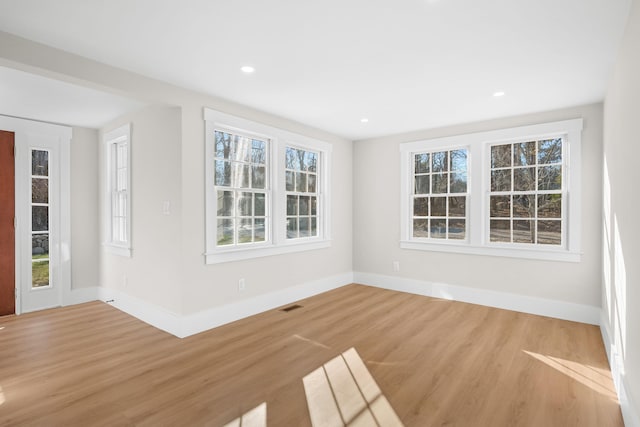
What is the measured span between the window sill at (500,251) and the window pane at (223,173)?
2.93 m

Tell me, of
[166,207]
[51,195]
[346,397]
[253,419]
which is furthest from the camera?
[51,195]

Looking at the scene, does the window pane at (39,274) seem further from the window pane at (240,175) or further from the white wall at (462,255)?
the white wall at (462,255)

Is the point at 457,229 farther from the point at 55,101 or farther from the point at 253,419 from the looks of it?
the point at 55,101

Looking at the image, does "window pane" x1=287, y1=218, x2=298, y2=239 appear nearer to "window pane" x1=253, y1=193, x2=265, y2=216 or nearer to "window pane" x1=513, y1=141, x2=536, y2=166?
"window pane" x1=253, y1=193, x2=265, y2=216

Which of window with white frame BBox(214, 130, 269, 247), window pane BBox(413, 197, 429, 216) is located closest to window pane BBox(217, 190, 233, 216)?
window with white frame BBox(214, 130, 269, 247)

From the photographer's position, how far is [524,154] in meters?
4.42

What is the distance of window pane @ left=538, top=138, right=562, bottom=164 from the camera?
4.21 m

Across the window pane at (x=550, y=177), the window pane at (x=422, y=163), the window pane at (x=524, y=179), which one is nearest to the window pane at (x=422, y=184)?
the window pane at (x=422, y=163)

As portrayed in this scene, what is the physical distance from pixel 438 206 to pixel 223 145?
326 centimetres

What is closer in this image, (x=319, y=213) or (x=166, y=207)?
(x=166, y=207)

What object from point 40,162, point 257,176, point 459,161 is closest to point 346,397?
point 257,176

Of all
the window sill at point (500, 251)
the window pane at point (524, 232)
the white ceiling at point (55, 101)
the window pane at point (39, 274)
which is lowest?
the window pane at point (39, 274)

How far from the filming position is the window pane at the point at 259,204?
14.3ft

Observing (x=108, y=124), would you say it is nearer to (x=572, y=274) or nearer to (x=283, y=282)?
(x=283, y=282)
